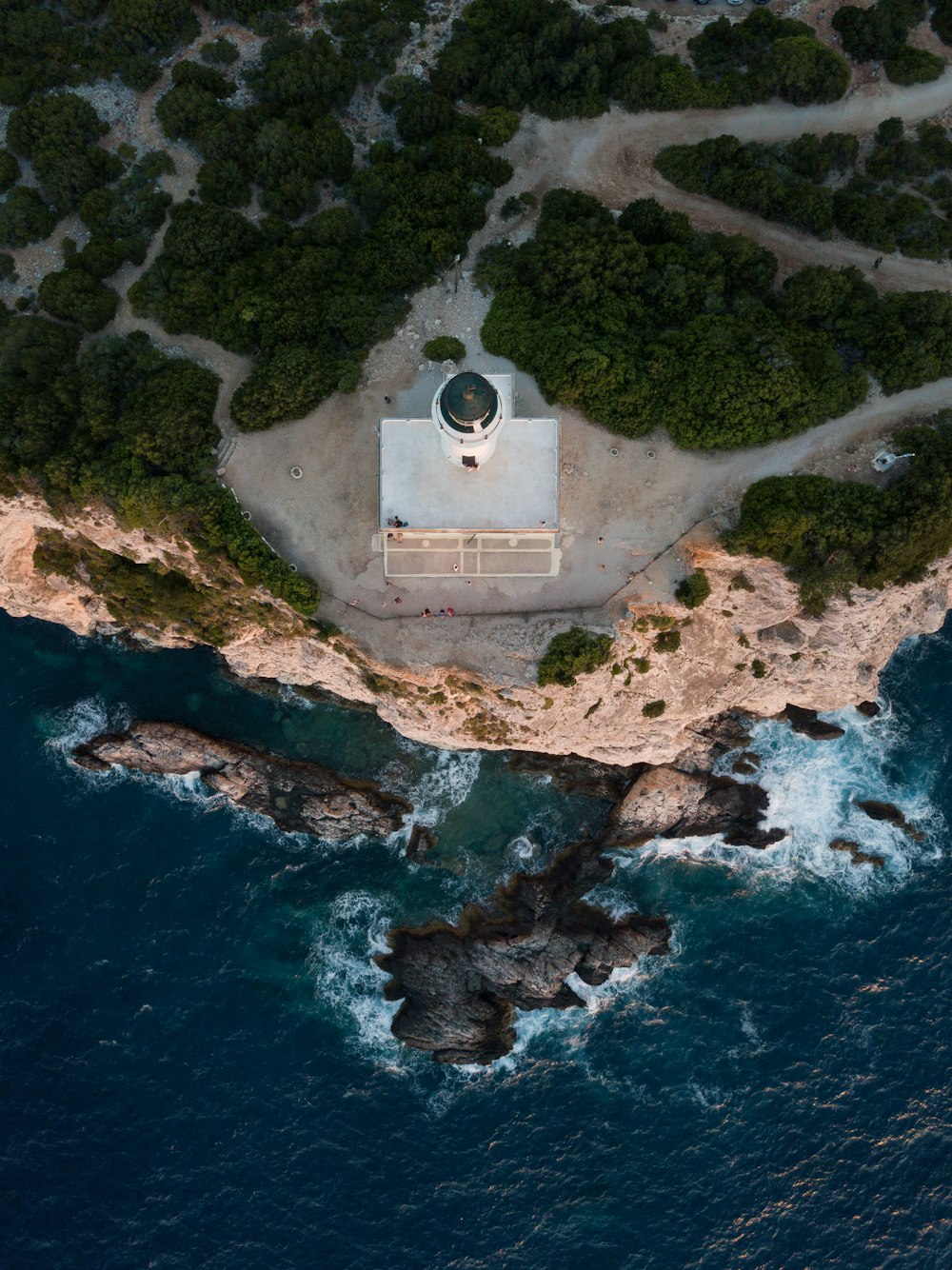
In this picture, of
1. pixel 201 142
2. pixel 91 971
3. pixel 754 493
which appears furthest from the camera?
pixel 91 971

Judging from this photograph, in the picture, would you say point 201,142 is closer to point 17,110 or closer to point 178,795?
point 17,110

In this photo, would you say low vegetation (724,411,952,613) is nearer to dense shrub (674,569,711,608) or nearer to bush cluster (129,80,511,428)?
dense shrub (674,569,711,608)

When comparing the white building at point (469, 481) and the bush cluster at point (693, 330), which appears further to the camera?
the bush cluster at point (693, 330)

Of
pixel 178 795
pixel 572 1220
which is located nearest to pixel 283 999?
pixel 178 795

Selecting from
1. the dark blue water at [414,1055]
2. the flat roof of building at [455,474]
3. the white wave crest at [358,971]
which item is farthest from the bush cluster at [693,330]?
the white wave crest at [358,971]

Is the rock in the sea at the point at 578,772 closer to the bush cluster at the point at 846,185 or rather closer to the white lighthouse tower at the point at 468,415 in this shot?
the white lighthouse tower at the point at 468,415

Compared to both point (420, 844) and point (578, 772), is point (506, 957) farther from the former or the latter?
point (578, 772)

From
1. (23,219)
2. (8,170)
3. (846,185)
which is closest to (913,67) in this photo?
(846,185)
